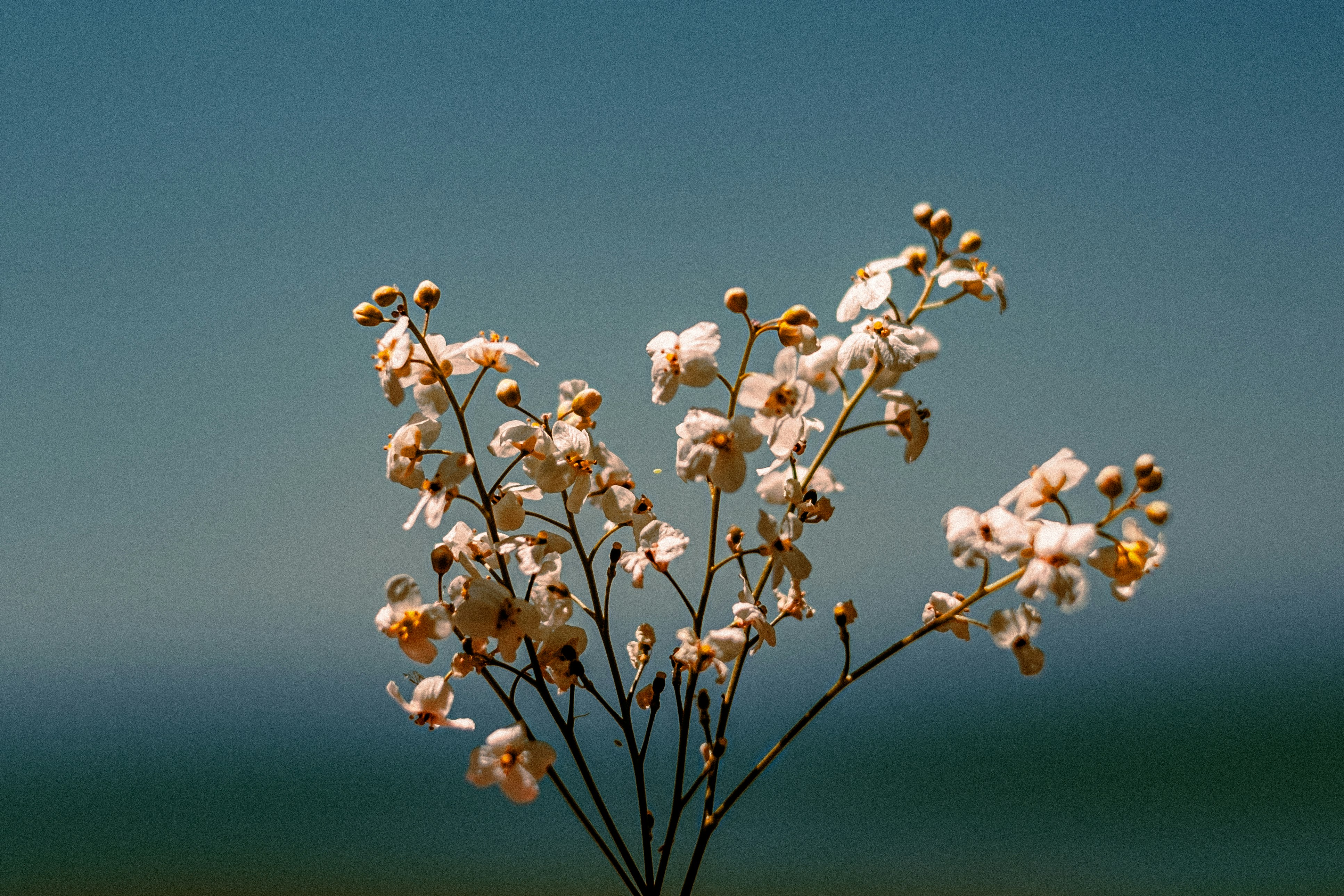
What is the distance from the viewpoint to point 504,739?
27.9 inches

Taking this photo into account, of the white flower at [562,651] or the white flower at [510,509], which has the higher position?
the white flower at [510,509]

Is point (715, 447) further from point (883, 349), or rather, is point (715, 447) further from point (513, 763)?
point (513, 763)

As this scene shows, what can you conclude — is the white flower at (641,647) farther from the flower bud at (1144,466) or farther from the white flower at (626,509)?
the flower bud at (1144,466)

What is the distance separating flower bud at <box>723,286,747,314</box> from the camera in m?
0.76

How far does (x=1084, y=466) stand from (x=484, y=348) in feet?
1.54

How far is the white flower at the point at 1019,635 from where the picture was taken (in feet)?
2.27

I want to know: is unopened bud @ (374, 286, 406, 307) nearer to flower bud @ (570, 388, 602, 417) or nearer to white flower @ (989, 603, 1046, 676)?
flower bud @ (570, 388, 602, 417)

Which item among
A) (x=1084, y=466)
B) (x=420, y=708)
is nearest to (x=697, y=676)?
(x=420, y=708)

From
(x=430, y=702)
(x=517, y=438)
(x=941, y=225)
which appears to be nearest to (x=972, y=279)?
(x=941, y=225)

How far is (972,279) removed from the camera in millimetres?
749

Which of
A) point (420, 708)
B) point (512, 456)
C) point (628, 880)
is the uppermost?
point (512, 456)

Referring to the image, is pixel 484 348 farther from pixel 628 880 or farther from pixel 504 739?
pixel 628 880

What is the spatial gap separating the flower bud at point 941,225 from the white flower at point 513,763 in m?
0.50

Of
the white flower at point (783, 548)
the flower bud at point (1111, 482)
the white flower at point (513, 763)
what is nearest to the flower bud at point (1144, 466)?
the flower bud at point (1111, 482)
